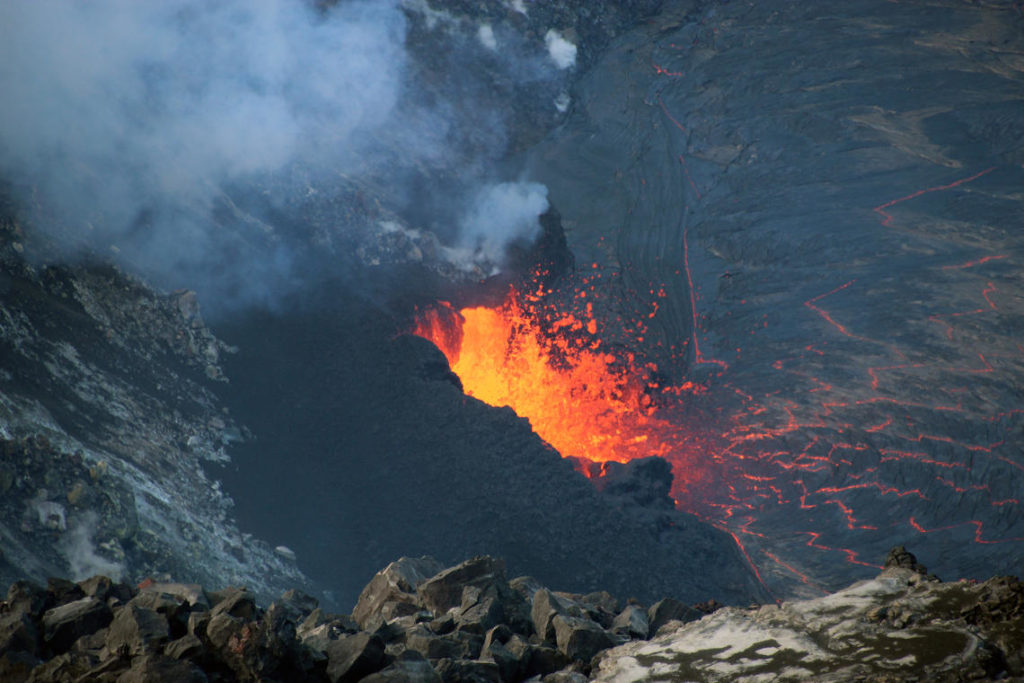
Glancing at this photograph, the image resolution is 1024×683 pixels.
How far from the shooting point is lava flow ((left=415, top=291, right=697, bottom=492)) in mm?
15992

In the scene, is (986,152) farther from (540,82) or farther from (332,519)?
(332,519)

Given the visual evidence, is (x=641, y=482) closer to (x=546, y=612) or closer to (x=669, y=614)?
(x=669, y=614)

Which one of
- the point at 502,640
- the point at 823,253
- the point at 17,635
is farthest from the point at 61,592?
the point at 823,253

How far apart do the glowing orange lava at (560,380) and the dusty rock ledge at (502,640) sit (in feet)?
30.8

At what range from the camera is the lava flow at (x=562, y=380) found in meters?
16.0

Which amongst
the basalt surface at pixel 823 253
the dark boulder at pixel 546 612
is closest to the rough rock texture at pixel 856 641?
the dark boulder at pixel 546 612

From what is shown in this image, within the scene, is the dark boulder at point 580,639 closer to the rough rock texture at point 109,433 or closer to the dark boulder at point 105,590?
the dark boulder at point 105,590

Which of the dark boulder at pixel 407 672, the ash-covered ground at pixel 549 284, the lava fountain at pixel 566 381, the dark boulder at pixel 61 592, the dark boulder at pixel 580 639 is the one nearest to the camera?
the dark boulder at pixel 407 672

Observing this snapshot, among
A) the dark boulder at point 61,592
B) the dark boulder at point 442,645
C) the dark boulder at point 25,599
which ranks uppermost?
the dark boulder at point 61,592

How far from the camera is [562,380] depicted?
56.0ft

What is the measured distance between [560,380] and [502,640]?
443 inches

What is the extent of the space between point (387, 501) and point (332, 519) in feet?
2.74

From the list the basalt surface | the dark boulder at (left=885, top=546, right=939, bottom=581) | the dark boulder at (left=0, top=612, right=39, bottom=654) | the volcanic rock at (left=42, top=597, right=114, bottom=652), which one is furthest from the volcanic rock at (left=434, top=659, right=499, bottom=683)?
the basalt surface

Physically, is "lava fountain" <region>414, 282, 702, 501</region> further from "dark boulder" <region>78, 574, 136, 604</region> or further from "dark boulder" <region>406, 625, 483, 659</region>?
"dark boulder" <region>406, 625, 483, 659</region>
